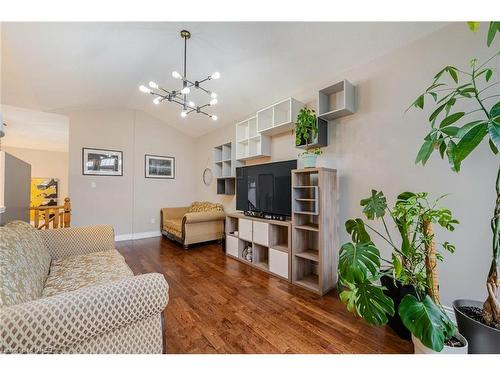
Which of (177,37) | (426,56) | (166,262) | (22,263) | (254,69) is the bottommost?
(166,262)

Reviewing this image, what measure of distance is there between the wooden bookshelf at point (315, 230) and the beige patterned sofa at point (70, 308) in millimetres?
1621

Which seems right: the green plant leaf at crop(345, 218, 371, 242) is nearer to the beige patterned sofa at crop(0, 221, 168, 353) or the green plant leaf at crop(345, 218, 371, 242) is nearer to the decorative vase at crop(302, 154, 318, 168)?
the decorative vase at crop(302, 154, 318, 168)

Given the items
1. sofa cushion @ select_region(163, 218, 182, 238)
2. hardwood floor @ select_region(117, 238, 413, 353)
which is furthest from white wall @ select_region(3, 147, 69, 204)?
hardwood floor @ select_region(117, 238, 413, 353)

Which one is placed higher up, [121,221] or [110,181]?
[110,181]

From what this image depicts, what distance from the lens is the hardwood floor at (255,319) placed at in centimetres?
143

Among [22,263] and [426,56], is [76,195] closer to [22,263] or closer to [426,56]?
[22,263]

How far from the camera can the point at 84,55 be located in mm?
2646

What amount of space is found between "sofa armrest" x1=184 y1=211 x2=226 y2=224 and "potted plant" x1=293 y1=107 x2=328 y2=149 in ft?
7.36

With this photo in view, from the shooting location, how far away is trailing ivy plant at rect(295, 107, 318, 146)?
243cm

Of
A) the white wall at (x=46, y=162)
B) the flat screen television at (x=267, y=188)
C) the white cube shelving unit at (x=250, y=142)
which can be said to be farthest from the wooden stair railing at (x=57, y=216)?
the white wall at (x=46, y=162)
